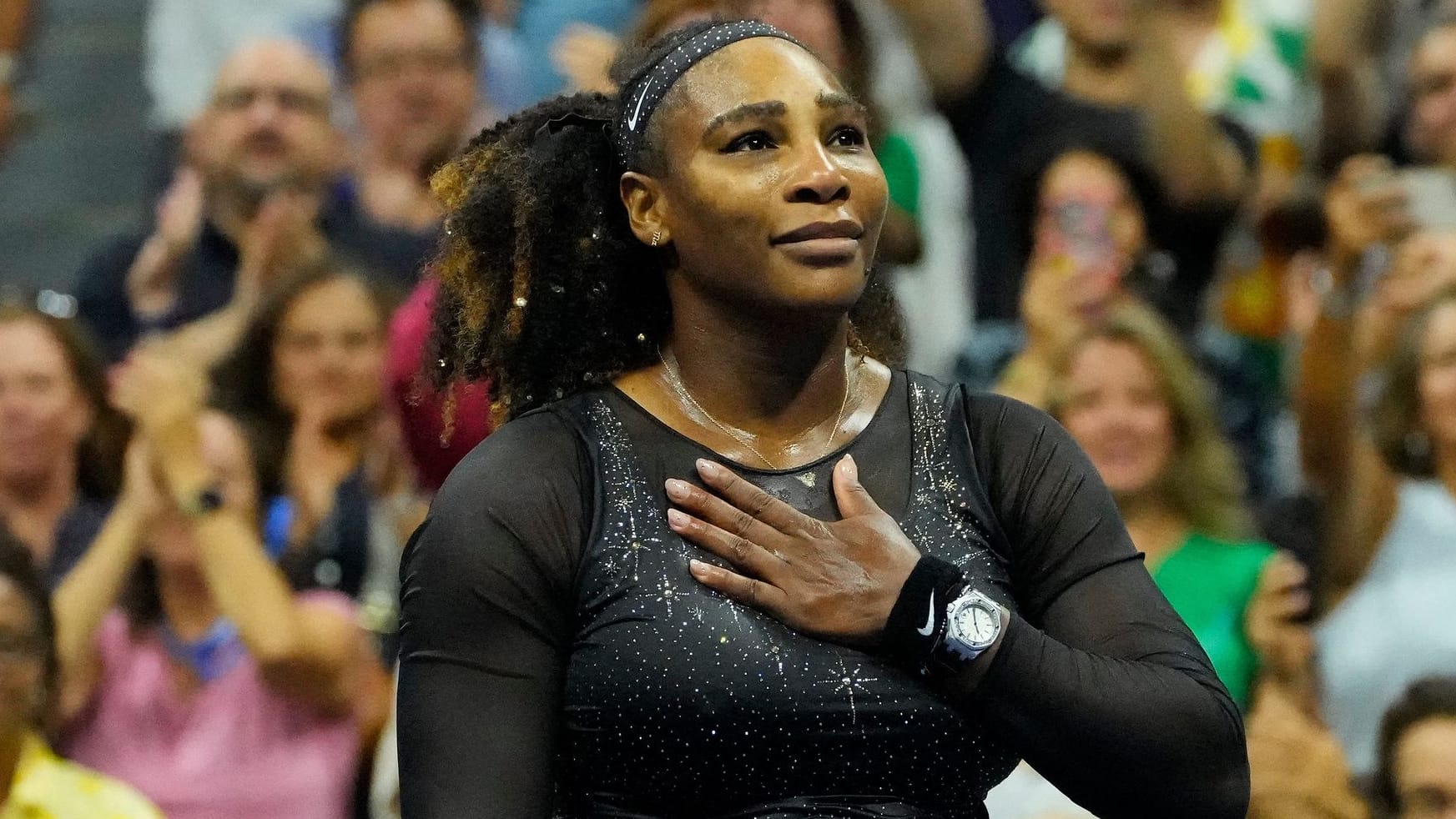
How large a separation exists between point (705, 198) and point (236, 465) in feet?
7.45

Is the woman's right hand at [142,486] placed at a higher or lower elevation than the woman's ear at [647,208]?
lower

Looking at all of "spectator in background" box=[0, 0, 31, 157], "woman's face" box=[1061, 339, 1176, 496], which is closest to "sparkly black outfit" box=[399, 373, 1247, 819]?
"woman's face" box=[1061, 339, 1176, 496]

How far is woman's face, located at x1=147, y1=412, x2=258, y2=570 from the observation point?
3953mm

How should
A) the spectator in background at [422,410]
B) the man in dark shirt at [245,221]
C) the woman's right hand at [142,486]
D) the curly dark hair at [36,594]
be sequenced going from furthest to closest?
the man in dark shirt at [245,221], the woman's right hand at [142,486], the spectator in background at [422,410], the curly dark hair at [36,594]

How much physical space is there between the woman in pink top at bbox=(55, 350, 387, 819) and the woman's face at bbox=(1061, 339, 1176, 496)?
4.41ft

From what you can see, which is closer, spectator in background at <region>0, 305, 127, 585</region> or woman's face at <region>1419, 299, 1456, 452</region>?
woman's face at <region>1419, 299, 1456, 452</region>

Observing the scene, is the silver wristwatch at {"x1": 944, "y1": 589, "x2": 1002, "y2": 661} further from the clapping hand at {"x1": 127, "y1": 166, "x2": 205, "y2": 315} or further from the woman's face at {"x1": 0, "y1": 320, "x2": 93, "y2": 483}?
the clapping hand at {"x1": 127, "y1": 166, "x2": 205, "y2": 315}

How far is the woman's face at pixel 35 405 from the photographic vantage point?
4.18 metres

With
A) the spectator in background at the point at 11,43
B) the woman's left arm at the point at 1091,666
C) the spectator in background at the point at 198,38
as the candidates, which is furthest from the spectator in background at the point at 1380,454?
the spectator in background at the point at 11,43

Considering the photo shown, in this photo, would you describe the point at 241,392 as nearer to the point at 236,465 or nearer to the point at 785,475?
the point at 236,465

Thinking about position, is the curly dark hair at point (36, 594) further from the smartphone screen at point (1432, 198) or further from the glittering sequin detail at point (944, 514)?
the smartphone screen at point (1432, 198)

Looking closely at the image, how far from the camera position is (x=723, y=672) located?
1.85 m

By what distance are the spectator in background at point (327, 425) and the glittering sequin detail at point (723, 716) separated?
2.15 metres

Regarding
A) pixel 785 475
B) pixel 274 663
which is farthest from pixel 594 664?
pixel 274 663
